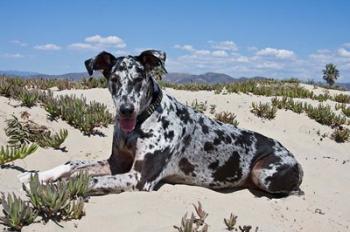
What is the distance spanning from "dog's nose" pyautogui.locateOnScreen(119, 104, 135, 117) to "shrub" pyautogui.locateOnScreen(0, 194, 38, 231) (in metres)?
1.93

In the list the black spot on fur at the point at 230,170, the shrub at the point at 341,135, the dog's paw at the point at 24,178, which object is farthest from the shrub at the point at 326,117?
the dog's paw at the point at 24,178

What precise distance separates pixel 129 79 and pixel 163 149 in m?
1.15

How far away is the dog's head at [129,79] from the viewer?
661 centimetres

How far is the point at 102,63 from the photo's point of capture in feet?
23.6

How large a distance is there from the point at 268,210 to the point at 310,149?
543cm

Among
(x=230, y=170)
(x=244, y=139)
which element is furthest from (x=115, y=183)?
(x=244, y=139)

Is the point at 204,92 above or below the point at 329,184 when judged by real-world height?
above

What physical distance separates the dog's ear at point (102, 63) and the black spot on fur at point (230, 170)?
95.1 inches

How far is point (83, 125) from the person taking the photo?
10195 millimetres

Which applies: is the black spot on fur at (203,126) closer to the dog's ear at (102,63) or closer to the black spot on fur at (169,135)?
the black spot on fur at (169,135)

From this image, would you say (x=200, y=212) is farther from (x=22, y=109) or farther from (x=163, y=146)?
(x=22, y=109)

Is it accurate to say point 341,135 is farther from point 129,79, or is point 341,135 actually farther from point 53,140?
point 129,79

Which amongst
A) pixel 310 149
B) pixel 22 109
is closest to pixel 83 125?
pixel 22 109

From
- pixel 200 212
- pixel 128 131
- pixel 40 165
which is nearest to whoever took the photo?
pixel 200 212
